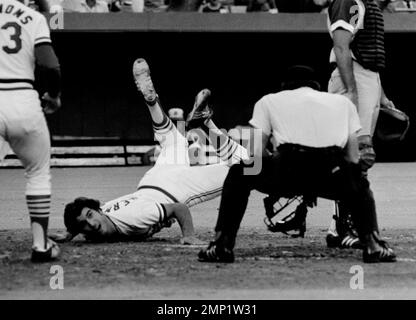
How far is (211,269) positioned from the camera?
702 cm

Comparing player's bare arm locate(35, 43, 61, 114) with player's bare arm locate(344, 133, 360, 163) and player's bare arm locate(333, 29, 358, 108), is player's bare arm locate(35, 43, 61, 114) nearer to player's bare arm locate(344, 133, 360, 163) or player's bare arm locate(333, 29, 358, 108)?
player's bare arm locate(344, 133, 360, 163)

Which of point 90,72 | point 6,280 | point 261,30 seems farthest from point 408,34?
point 6,280

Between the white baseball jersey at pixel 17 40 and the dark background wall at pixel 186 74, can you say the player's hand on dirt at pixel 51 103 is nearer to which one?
the white baseball jersey at pixel 17 40

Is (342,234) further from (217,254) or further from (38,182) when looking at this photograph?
(38,182)

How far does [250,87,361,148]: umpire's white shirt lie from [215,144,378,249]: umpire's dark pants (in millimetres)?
61

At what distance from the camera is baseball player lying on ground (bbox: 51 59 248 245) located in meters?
8.30

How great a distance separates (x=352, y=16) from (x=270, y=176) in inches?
69.9

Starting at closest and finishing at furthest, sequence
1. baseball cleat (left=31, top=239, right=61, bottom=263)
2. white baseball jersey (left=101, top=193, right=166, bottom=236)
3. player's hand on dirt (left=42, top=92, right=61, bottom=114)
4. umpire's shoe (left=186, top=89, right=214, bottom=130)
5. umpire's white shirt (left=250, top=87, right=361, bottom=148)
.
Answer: umpire's white shirt (left=250, top=87, right=361, bottom=148)
baseball cleat (left=31, top=239, right=61, bottom=263)
player's hand on dirt (left=42, top=92, right=61, bottom=114)
white baseball jersey (left=101, top=193, right=166, bottom=236)
umpire's shoe (left=186, top=89, right=214, bottom=130)

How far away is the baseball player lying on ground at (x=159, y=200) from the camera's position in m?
8.30

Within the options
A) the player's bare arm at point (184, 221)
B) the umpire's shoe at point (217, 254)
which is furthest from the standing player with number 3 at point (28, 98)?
the player's bare arm at point (184, 221)

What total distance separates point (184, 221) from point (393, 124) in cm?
214

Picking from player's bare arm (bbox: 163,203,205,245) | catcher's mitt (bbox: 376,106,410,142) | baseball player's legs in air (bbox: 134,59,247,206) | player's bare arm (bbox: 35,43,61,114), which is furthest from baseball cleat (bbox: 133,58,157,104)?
player's bare arm (bbox: 35,43,61,114)

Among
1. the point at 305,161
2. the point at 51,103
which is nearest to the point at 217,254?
the point at 305,161

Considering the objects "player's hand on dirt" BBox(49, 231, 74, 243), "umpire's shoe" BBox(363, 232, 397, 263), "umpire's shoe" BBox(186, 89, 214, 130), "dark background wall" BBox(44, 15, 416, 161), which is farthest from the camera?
"dark background wall" BBox(44, 15, 416, 161)
